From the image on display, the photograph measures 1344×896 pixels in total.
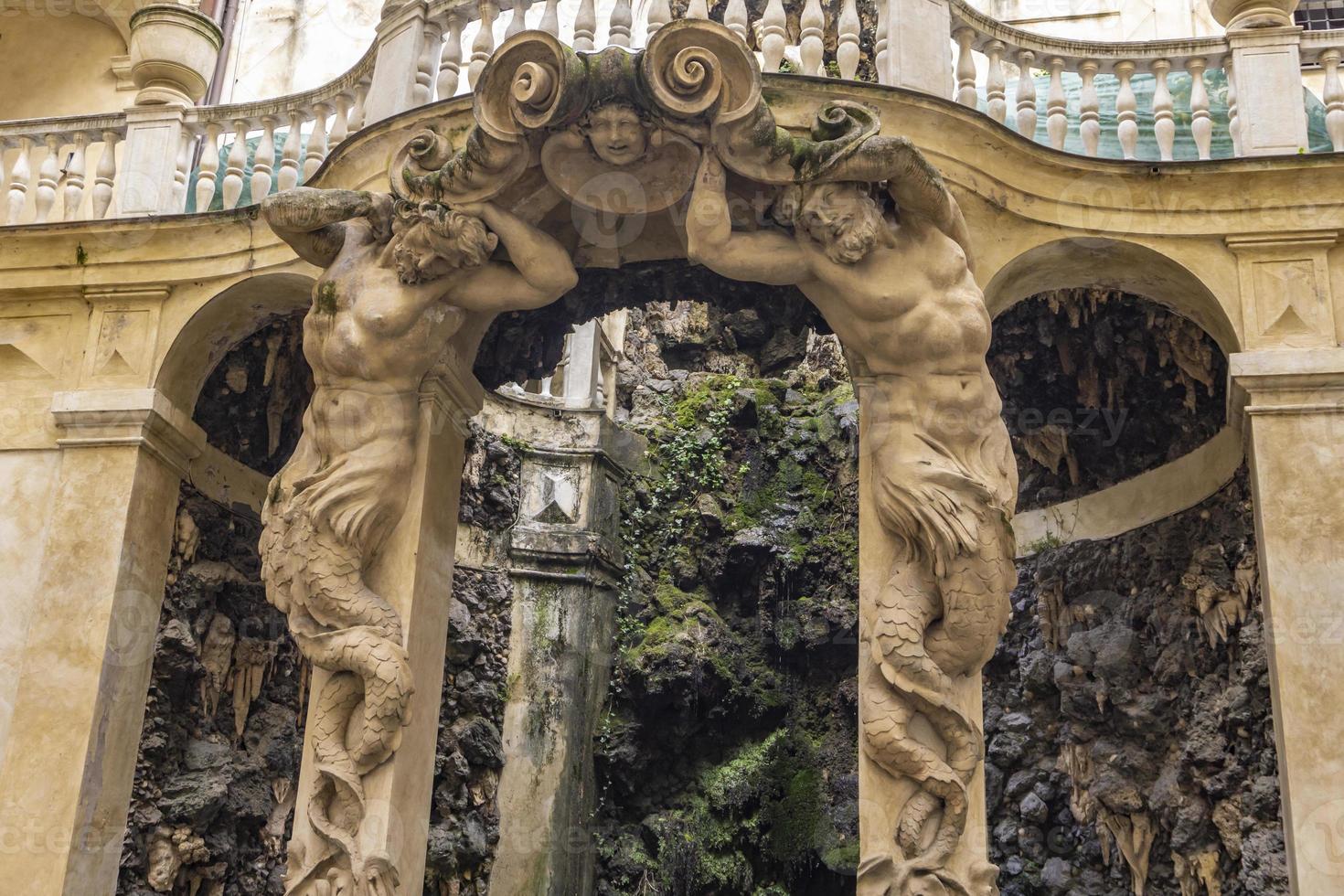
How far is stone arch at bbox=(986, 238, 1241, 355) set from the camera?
650 centimetres

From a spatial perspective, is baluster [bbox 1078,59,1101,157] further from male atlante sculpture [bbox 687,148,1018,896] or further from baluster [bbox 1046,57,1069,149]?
male atlante sculpture [bbox 687,148,1018,896]

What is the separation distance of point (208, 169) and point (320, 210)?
5.98 feet

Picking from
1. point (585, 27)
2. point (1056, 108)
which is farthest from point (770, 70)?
point (1056, 108)

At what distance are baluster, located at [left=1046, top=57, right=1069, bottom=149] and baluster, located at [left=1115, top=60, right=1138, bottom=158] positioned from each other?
0.25 m

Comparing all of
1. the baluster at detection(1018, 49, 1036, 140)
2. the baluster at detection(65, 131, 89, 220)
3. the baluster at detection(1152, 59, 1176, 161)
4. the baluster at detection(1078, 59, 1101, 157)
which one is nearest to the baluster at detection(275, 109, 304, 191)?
the baluster at detection(65, 131, 89, 220)

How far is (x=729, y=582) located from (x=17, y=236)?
6.02 m

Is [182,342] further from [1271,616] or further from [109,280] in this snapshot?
[1271,616]

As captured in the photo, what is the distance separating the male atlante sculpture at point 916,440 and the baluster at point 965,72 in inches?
40.8

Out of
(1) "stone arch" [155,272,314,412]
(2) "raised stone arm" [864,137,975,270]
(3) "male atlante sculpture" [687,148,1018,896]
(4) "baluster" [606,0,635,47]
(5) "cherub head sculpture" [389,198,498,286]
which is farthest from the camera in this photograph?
(1) "stone arch" [155,272,314,412]

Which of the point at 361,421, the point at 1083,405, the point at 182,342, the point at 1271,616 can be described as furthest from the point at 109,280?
the point at 1271,616

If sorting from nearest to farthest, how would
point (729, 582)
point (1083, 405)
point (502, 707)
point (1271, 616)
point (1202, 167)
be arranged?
point (1271, 616) → point (1202, 167) → point (1083, 405) → point (502, 707) → point (729, 582)

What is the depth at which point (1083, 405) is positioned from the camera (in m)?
7.94

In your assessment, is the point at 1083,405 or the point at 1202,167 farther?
the point at 1083,405

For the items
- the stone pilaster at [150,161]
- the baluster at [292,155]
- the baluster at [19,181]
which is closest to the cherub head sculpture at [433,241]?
the baluster at [292,155]
